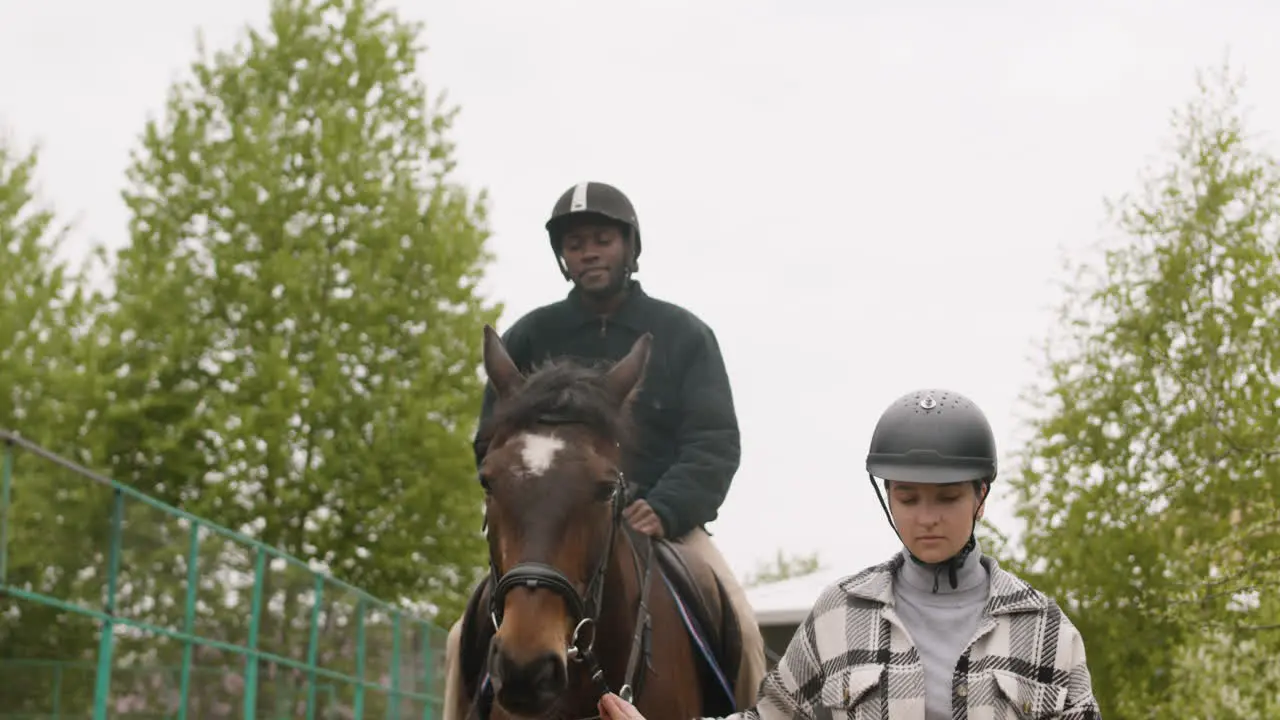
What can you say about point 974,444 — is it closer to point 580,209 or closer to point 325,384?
point 580,209

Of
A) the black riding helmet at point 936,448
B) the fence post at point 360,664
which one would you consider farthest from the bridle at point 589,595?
the fence post at point 360,664

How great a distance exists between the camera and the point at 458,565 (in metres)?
26.1

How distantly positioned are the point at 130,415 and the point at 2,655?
14.7 metres

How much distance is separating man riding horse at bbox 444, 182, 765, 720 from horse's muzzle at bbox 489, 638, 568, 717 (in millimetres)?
1377

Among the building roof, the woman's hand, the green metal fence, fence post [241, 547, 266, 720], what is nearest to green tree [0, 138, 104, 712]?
the green metal fence

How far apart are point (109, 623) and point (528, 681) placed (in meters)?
6.58

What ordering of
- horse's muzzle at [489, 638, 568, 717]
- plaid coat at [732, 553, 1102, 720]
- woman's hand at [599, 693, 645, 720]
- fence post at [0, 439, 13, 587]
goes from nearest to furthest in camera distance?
plaid coat at [732, 553, 1102, 720], woman's hand at [599, 693, 645, 720], horse's muzzle at [489, 638, 568, 717], fence post at [0, 439, 13, 587]

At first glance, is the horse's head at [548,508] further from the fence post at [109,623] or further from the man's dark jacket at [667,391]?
the fence post at [109,623]

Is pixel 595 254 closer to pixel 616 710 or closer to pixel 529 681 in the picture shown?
pixel 529 681

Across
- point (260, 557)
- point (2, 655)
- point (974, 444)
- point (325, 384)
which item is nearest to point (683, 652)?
point (974, 444)

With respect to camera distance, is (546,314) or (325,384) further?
(325,384)

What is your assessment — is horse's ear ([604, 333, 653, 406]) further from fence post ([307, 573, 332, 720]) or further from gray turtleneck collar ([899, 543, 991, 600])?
fence post ([307, 573, 332, 720])

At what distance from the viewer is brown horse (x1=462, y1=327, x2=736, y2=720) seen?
15.7ft

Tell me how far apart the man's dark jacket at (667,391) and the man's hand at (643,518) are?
0.03 metres
